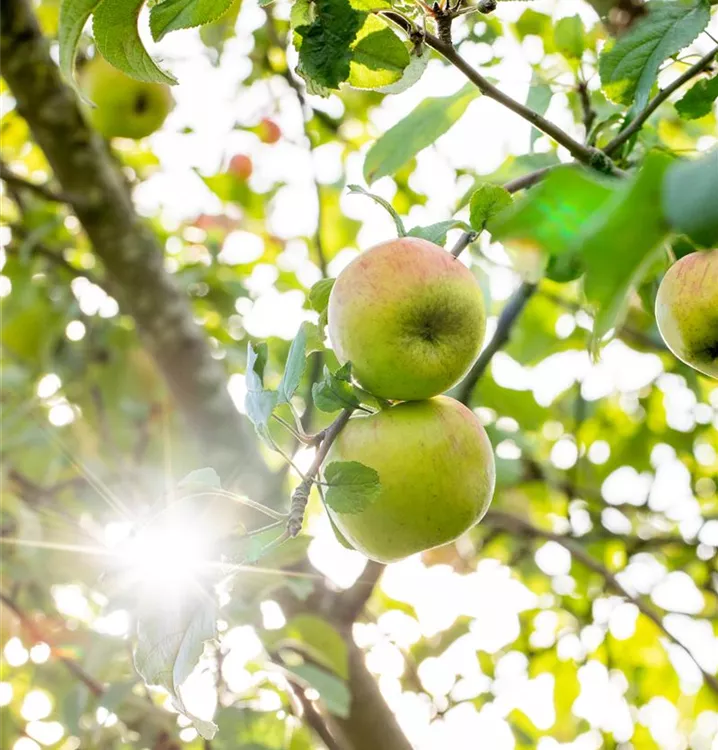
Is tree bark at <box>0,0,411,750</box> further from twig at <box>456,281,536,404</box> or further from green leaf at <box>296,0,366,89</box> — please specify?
green leaf at <box>296,0,366,89</box>

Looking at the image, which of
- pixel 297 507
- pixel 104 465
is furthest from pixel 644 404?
pixel 297 507

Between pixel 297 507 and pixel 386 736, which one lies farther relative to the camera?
pixel 386 736

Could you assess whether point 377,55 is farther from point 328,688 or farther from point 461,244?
point 328,688

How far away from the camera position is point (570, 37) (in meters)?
1.28

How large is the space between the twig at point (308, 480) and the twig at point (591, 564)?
3.23ft

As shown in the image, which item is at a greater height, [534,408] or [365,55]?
[365,55]

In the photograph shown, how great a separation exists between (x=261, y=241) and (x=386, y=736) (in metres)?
1.57

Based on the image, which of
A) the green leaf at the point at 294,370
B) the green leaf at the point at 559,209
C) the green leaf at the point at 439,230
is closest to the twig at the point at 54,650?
the green leaf at the point at 294,370

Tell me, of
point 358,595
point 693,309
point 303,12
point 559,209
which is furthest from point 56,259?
point 559,209

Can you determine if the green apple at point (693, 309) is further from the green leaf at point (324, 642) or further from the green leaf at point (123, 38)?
the green leaf at point (324, 642)

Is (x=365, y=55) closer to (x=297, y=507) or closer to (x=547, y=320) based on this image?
(x=297, y=507)

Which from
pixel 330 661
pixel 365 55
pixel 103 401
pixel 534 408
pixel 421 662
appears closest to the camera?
pixel 365 55

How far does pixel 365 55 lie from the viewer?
706 millimetres

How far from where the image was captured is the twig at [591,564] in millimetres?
1521
